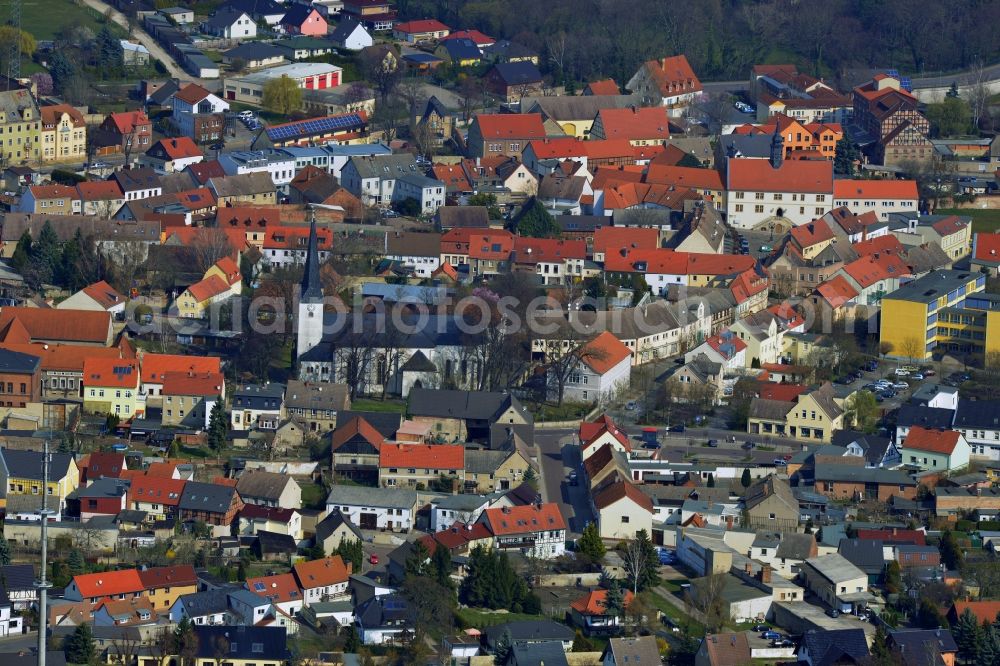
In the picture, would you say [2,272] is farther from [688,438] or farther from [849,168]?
[849,168]

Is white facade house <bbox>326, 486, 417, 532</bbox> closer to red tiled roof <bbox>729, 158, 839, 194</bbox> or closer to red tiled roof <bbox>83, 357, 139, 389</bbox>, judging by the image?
red tiled roof <bbox>83, 357, 139, 389</bbox>

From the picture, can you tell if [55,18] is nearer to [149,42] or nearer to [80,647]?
[149,42]

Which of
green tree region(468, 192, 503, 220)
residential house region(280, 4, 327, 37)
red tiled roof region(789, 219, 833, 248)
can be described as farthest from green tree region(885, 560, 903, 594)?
residential house region(280, 4, 327, 37)

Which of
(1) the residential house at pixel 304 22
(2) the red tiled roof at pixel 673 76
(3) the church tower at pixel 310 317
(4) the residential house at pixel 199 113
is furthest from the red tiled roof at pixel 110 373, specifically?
(1) the residential house at pixel 304 22

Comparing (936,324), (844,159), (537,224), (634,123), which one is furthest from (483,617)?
(634,123)

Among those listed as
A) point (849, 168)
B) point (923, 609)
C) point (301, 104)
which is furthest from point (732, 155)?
point (923, 609)
